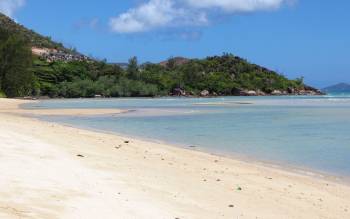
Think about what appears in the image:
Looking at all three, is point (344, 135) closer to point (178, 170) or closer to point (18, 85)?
point (178, 170)

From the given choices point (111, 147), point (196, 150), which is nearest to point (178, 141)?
point (196, 150)

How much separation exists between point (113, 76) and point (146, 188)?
121 m

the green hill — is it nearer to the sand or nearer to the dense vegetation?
the dense vegetation

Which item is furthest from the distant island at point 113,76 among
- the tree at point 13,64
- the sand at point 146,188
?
the sand at point 146,188

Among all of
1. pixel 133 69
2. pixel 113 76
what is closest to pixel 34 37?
pixel 133 69

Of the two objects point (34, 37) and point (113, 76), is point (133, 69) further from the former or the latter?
point (34, 37)

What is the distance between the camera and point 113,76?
129750 millimetres

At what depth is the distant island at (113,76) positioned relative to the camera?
285 ft

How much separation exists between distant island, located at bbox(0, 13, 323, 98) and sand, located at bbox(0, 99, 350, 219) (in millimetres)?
72512

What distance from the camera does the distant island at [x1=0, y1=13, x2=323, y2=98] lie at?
285 feet

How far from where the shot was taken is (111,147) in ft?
55.3

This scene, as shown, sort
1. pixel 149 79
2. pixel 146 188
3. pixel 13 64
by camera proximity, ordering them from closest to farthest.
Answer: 1. pixel 146 188
2. pixel 13 64
3. pixel 149 79

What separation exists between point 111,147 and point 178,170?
187 inches

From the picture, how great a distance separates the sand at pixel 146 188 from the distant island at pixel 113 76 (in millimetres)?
72512
